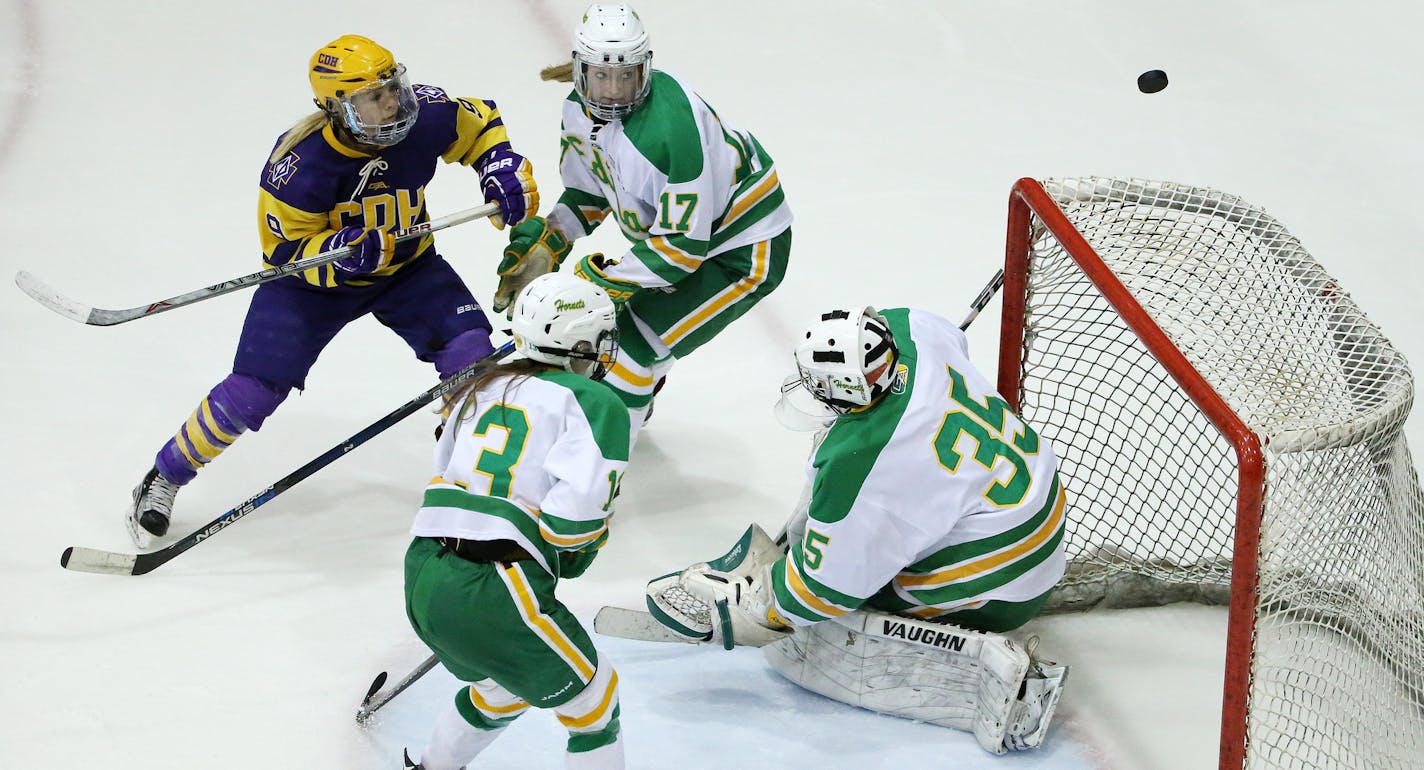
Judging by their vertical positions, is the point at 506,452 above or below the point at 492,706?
above

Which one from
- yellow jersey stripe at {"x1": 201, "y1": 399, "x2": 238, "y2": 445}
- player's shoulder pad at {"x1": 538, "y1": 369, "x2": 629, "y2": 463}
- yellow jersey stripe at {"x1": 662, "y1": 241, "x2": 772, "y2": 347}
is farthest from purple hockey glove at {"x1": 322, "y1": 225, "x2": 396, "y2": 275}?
player's shoulder pad at {"x1": 538, "y1": 369, "x2": 629, "y2": 463}

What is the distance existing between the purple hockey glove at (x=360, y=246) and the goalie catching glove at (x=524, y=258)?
309 millimetres

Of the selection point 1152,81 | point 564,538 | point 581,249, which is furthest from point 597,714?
point 581,249

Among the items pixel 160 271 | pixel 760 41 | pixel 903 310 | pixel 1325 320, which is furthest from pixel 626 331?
pixel 760 41

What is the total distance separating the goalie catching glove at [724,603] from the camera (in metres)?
2.99

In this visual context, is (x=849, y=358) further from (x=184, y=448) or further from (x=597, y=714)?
(x=184, y=448)

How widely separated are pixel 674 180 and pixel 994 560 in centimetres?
106

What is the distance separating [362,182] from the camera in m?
3.38

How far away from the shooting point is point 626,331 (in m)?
3.47

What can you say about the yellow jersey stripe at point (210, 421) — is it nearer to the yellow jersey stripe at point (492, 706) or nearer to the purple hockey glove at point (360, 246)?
the purple hockey glove at point (360, 246)

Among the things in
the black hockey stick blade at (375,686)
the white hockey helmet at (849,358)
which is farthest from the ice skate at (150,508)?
the white hockey helmet at (849,358)

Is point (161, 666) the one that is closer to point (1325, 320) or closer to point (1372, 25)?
point (1325, 320)

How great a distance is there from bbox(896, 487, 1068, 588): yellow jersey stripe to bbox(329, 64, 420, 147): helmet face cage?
1.48m

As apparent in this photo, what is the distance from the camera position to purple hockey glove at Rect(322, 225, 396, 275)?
3338 mm
